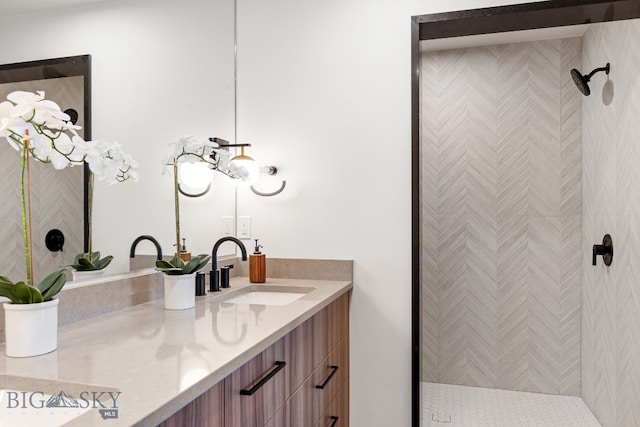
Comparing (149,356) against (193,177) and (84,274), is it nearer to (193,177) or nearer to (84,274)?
(84,274)

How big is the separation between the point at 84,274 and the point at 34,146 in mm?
473

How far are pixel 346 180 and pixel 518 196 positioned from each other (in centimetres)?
169

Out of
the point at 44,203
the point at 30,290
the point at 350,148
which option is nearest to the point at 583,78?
the point at 350,148

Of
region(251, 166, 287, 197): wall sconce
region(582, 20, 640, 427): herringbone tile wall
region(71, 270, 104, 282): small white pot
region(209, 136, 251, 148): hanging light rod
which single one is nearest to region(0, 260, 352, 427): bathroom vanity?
region(71, 270, 104, 282): small white pot

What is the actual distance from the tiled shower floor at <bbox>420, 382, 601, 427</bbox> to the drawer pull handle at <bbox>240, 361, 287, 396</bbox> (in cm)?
161

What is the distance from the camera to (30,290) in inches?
41.6

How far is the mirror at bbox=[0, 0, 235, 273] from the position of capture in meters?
1.40

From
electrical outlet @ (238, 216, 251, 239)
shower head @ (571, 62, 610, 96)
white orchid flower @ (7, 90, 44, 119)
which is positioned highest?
shower head @ (571, 62, 610, 96)

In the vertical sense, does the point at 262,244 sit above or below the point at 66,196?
below

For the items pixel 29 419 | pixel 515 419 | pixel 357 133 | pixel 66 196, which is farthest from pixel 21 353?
pixel 515 419

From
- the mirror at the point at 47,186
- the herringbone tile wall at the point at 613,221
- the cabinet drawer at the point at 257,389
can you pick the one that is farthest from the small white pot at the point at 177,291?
the herringbone tile wall at the point at 613,221

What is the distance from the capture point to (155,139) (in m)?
1.76

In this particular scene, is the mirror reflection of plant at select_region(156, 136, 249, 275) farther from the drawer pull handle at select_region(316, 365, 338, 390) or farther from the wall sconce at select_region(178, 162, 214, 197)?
the drawer pull handle at select_region(316, 365, 338, 390)

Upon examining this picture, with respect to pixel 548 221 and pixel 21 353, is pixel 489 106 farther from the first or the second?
pixel 21 353
